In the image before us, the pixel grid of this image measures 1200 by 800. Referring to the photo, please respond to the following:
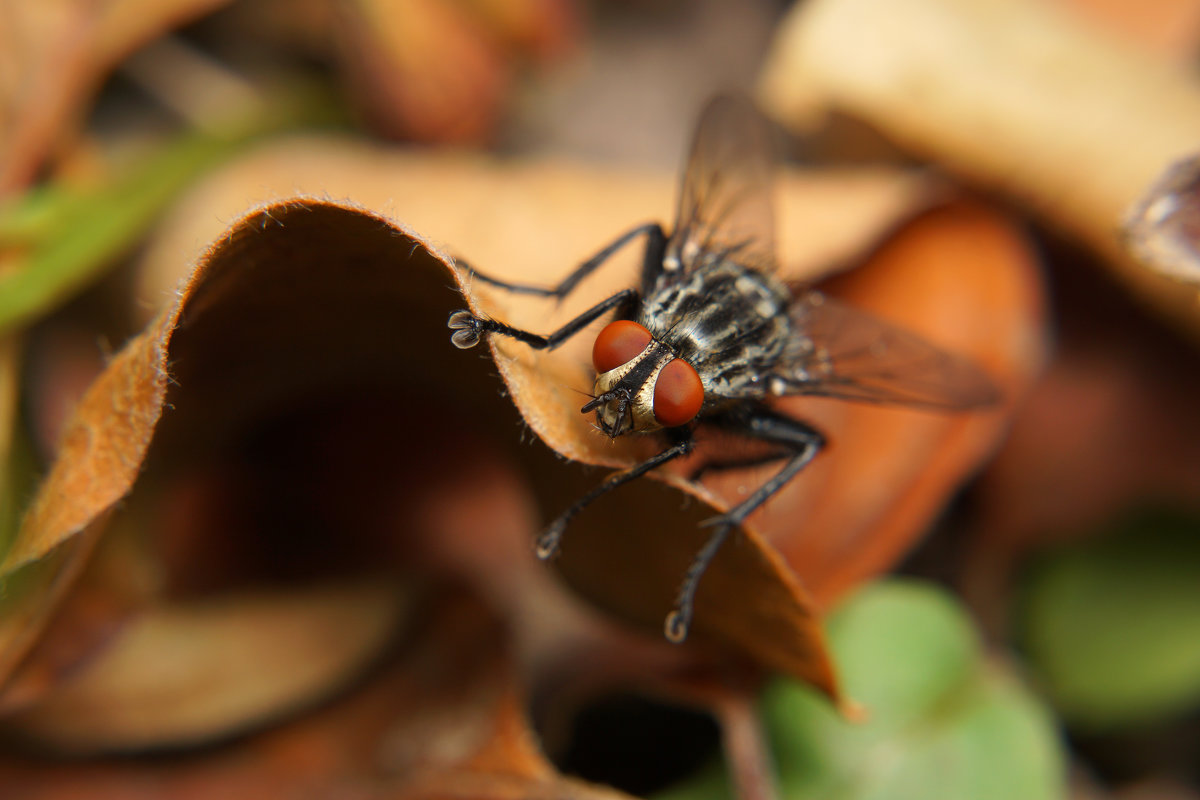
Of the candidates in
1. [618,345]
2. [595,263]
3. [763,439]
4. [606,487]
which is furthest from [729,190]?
[606,487]

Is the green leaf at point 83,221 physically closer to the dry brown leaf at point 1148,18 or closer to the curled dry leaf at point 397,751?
the curled dry leaf at point 397,751

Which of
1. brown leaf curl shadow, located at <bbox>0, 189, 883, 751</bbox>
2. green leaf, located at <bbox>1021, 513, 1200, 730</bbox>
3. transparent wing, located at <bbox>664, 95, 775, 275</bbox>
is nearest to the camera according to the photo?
brown leaf curl shadow, located at <bbox>0, 189, 883, 751</bbox>

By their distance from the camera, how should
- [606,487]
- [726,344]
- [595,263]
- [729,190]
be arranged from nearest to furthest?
[606,487] < [726,344] < [595,263] < [729,190]

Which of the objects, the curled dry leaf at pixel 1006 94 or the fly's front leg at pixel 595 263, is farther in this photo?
the curled dry leaf at pixel 1006 94

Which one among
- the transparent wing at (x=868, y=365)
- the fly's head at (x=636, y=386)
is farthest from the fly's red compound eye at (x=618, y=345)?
the transparent wing at (x=868, y=365)

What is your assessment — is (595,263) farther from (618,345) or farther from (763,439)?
(763,439)

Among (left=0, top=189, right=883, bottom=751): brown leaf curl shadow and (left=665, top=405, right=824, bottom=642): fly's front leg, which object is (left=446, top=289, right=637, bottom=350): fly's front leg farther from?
(left=665, top=405, right=824, bottom=642): fly's front leg

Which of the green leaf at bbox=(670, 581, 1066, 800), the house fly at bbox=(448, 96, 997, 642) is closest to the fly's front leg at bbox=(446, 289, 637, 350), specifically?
the house fly at bbox=(448, 96, 997, 642)
